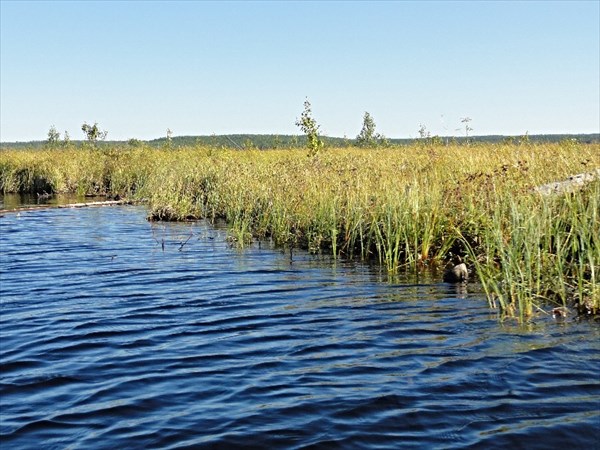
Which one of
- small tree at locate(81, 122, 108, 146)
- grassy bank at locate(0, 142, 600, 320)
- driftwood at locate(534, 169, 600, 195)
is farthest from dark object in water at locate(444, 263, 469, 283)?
small tree at locate(81, 122, 108, 146)

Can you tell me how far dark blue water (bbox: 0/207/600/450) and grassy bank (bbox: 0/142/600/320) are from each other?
65cm

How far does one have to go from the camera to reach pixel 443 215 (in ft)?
36.3

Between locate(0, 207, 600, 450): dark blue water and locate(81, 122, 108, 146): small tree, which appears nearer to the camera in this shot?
locate(0, 207, 600, 450): dark blue water

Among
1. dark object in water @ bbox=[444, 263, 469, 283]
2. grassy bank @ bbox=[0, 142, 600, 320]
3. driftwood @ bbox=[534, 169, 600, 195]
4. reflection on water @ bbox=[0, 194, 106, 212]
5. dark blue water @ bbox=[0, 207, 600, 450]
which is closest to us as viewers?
dark blue water @ bbox=[0, 207, 600, 450]

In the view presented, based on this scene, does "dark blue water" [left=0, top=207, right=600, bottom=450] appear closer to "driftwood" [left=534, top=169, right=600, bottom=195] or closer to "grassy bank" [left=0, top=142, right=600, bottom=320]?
"grassy bank" [left=0, top=142, right=600, bottom=320]

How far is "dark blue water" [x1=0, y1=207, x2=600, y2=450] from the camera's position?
4.79 meters

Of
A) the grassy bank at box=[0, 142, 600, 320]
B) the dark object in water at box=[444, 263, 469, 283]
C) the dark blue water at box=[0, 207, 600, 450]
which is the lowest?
the dark blue water at box=[0, 207, 600, 450]

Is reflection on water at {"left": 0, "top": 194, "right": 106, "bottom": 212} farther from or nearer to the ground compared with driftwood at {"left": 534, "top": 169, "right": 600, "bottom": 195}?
nearer to the ground

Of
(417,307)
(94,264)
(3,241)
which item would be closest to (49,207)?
(3,241)

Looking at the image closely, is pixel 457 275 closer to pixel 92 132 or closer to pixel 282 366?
pixel 282 366

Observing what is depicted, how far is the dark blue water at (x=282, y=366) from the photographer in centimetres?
479

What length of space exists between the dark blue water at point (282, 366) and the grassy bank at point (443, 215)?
2.14 feet

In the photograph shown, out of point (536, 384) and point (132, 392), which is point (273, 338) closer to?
point (132, 392)

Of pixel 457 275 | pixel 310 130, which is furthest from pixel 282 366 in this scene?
pixel 310 130
